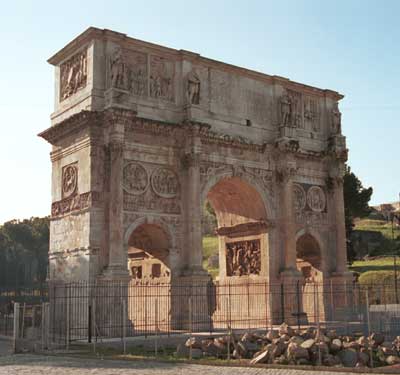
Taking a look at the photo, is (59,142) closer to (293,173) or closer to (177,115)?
(177,115)

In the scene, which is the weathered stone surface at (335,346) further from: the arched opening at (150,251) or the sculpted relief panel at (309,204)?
the sculpted relief panel at (309,204)

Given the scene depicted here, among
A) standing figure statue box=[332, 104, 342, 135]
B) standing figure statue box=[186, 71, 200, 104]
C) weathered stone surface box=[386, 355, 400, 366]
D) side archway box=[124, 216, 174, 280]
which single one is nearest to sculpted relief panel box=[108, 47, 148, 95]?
standing figure statue box=[186, 71, 200, 104]

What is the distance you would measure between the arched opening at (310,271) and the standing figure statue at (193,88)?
7939 mm

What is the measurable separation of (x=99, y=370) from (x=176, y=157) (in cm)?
1222

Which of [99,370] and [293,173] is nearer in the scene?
[99,370]

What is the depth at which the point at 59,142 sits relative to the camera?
23.7 metres

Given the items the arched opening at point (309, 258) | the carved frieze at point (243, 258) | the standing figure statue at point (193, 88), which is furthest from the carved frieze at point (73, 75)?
the arched opening at point (309, 258)

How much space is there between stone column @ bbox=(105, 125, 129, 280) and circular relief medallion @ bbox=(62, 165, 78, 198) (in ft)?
6.12

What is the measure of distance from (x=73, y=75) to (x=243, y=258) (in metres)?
10.5

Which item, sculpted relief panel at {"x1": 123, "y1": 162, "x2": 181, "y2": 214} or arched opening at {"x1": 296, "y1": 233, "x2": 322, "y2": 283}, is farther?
arched opening at {"x1": 296, "y1": 233, "x2": 322, "y2": 283}

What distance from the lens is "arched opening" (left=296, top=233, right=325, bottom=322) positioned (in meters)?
26.7

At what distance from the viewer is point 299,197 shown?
27.1m

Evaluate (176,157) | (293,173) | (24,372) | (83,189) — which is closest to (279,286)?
(293,173)

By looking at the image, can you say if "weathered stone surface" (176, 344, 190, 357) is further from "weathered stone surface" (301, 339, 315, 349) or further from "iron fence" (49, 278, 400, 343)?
"weathered stone surface" (301, 339, 315, 349)
